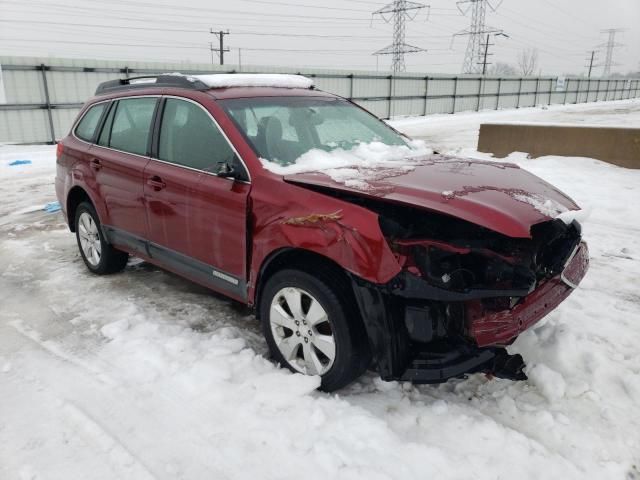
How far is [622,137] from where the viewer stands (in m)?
8.97

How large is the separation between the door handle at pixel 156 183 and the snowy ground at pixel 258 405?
3.22 ft

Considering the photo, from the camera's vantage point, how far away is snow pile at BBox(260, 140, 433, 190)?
2955mm

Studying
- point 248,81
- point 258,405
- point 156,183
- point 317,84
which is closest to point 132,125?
point 156,183

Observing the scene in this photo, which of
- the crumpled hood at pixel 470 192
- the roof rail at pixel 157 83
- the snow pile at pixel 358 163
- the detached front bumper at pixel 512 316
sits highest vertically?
the roof rail at pixel 157 83

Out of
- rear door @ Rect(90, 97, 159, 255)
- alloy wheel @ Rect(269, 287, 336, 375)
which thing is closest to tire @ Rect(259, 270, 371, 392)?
alloy wheel @ Rect(269, 287, 336, 375)

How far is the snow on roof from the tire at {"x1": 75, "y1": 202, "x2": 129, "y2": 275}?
70.2 inches

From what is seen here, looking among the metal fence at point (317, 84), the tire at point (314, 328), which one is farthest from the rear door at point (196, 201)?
the metal fence at point (317, 84)

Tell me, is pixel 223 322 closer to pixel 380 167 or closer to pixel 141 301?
pixel 141 301

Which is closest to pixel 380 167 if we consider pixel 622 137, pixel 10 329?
pixel 10 329

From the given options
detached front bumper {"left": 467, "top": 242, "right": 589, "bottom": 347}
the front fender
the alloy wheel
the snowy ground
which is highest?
the front fender

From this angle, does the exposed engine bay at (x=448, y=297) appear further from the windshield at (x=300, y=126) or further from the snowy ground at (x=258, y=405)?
the windshield at (x=300, y=126)

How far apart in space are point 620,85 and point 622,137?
5129cm

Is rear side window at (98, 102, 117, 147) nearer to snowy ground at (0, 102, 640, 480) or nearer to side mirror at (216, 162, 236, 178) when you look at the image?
snowy ground at (0, 102, 640, 480)

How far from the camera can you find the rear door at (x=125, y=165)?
13.0 feet
